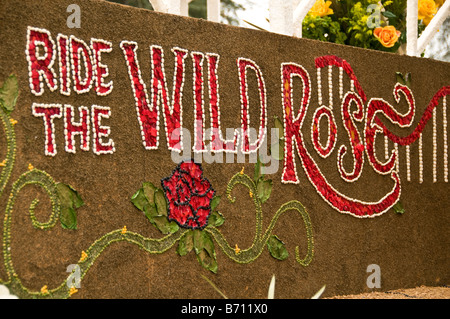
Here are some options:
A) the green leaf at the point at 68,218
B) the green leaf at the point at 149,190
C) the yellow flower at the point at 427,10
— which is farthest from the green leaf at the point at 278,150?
the yellow flower at the point at 427,10

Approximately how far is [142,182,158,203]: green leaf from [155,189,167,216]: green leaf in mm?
13

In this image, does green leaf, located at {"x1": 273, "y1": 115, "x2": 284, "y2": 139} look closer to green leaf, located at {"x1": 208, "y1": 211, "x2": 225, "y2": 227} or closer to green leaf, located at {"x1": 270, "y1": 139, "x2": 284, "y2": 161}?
green leaf, located at {"x1": 270, "y1": 139, "x2": 284, "y2": 161}

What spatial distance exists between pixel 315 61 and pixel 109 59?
3.78 feet

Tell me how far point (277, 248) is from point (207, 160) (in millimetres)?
568

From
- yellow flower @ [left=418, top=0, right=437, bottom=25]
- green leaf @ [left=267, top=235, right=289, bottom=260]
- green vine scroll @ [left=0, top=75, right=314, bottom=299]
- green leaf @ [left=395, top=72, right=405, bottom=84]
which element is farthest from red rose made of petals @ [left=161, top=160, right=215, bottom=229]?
yellow flower @ [left=418, top=0, right=437, bottom=25]

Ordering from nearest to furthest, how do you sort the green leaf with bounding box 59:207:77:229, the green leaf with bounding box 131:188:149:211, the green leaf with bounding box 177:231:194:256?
the green leaf with bounding box 59:207:77:229 < the green leaf with bounding box 131:188:149:211 < the green leaf with bounding box 177:231:194:256

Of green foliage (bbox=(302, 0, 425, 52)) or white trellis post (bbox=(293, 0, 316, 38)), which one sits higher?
green foliage (bbox=(302, 0, 425, 52))

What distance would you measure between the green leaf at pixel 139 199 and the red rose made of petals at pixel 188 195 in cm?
10

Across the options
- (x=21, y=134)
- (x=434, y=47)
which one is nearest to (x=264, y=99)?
(x=21, y=134)

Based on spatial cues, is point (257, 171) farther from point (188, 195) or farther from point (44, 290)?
point (44, 290)

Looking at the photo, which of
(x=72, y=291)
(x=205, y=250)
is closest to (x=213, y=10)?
(x=205, y=250)

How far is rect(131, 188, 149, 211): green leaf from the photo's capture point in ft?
8.04

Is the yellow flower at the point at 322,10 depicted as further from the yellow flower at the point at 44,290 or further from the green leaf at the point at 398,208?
the yellow flower at the point at 44,290

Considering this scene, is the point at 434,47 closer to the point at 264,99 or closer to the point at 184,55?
the point at 264,99
